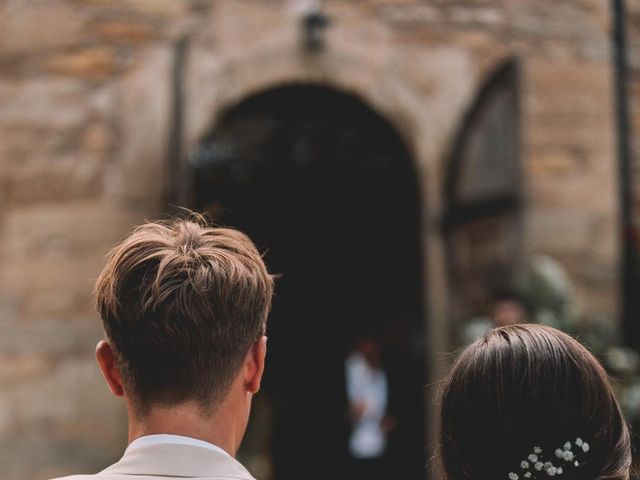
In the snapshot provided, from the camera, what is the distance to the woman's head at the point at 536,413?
4.62 feet

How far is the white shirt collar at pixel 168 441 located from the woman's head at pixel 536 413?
1.27 ft

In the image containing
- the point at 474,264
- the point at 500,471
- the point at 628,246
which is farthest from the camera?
the point at 474,264

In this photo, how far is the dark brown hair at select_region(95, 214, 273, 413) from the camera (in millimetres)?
1429

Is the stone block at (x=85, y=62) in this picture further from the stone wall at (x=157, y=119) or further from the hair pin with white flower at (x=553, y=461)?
the hair pin with white flower at (x=553, y=461)

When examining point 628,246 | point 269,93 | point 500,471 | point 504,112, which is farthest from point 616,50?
point 500,471

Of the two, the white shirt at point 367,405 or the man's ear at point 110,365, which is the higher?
the man's ear at point 110,365

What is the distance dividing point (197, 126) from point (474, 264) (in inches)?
69.9

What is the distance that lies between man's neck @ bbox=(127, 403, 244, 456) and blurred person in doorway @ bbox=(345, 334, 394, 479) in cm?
484

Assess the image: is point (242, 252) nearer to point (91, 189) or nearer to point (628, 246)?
point (91, 189)

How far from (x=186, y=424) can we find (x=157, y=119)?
388 centimetres

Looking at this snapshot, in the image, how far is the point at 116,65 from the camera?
200 inches

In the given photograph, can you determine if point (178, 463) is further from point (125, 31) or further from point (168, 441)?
point (125, 31)

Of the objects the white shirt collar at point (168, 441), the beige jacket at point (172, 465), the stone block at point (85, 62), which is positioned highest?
the stone block at point (85, 62)

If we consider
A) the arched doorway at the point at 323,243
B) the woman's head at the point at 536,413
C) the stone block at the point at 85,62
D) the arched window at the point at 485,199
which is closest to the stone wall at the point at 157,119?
the stone block at the point at 85,62
